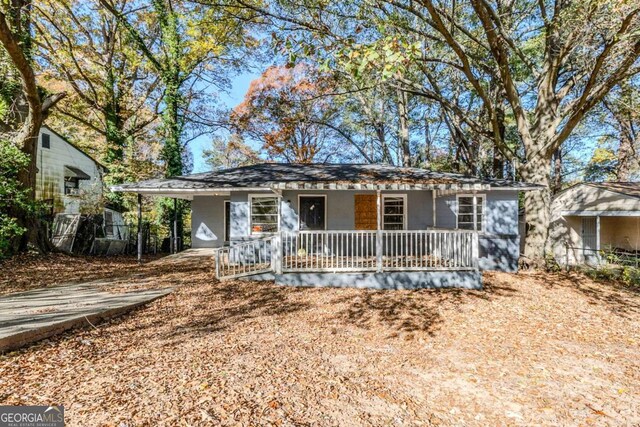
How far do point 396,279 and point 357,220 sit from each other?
344 cm

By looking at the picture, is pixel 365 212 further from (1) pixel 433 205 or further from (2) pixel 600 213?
(2) pixel 600 213

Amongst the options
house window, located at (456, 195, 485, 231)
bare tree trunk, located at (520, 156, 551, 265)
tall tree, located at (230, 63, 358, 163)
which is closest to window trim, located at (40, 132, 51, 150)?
tall tree, located at (230, 63, 358, 163)

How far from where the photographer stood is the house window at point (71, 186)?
16.9 meters

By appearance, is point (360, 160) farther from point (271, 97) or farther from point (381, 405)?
point (381, 405)

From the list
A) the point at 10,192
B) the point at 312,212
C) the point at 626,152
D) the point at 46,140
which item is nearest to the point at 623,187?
the point at 626,152

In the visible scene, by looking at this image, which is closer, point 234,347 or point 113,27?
point 234,347

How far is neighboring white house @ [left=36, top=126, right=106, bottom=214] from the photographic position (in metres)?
15.0

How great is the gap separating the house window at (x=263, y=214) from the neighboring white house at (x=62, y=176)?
377 inches

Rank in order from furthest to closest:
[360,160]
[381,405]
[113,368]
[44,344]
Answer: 1. [360,160]
2. [44,344]
3. [113,368]
4. [381,405]

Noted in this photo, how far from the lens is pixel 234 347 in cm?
444

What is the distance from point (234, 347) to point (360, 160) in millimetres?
23399

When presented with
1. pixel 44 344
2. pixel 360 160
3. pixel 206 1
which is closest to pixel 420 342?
pixel 44 344

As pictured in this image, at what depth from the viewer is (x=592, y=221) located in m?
15.1

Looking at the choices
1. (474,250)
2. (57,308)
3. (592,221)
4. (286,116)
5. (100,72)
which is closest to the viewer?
(57,308)
